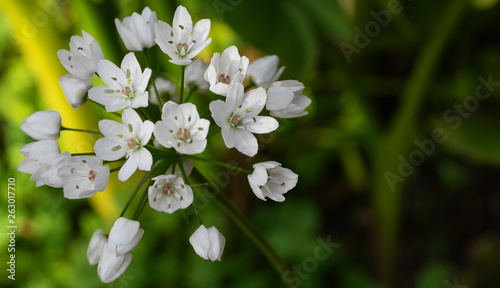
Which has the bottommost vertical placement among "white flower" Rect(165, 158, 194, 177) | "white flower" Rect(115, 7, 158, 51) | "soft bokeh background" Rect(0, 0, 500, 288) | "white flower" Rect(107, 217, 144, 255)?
"soft bokeh background" Rect(0, 0, 500, 288)

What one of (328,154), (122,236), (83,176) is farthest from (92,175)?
(328,154)

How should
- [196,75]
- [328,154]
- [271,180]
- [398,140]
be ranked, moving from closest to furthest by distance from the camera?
[271,180], [196,75], [398,140], [328,154]

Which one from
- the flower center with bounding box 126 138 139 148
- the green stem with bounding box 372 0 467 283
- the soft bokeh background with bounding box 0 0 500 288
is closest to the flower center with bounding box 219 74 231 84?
the flower center with bounding box 126 138 139 148

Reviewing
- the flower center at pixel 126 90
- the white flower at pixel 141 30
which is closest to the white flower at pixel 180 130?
the flower center at pixel 126 90

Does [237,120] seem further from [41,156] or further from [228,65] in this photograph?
[41,156]

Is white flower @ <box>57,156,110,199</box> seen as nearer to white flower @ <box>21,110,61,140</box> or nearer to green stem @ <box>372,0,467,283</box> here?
white flower @ <box>21,110,61,140</box>

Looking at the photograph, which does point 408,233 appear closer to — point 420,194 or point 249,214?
point 420,194
